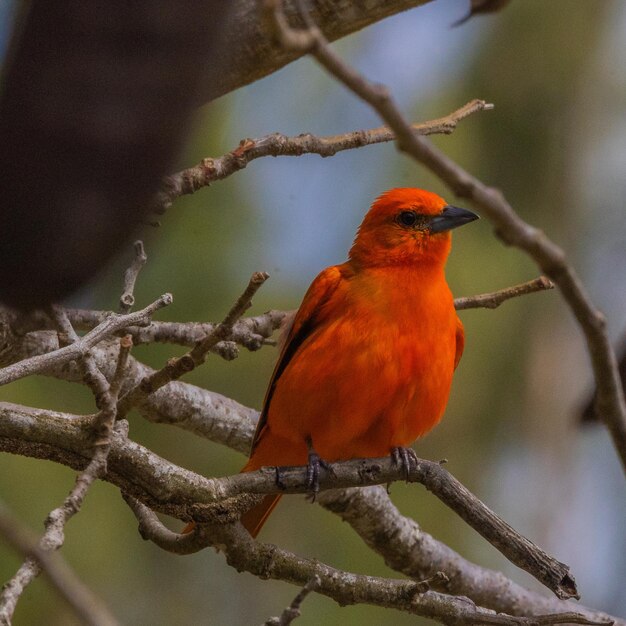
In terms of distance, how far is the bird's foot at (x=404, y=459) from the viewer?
3818mm

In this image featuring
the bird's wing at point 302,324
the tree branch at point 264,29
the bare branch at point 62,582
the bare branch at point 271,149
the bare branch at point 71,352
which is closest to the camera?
the bare branch at point 62,582

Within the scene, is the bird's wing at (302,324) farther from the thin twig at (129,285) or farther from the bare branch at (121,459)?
the thin twig at (129,285)

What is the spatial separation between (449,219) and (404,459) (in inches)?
58.0

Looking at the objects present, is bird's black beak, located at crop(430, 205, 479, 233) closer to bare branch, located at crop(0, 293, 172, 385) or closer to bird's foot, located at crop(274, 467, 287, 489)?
bird's foot, located at crop(274, 467, 287, 489)

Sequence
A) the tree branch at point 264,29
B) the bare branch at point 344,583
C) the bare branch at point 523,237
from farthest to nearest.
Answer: the tree branch at point 264,29 → the bare branch at point 344,583 → the bare branch at point 523,237

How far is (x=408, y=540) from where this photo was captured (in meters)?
4.98

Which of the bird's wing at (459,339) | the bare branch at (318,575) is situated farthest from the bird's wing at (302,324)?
the bare branch at (318,575)

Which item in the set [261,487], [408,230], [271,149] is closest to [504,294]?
[408,230]

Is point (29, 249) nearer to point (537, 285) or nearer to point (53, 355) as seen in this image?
point (53, 355)

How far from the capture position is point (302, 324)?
4934 millimetres

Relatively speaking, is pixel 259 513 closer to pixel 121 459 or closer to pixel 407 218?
pixel 121 459

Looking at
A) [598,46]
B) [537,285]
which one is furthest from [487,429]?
[537,285]

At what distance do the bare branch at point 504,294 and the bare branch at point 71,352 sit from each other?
61.2 inches

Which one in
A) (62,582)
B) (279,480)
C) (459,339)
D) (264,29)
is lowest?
(62,582)
